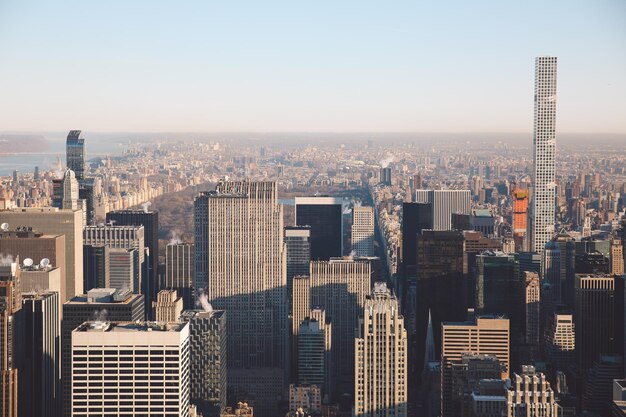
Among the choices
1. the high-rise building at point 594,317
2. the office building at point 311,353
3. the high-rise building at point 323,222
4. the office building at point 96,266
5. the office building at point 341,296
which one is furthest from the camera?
the high-rise building at point 323,222

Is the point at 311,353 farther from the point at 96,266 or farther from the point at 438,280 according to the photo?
the point at 96,266

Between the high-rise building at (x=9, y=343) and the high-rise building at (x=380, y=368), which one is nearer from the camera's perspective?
the high-rise building at (x=9, y=343)

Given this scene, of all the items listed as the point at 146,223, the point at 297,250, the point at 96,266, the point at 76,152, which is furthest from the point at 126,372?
the point at 297,250

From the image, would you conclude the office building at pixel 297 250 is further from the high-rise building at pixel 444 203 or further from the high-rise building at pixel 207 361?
the high-rise building at pixel 207 361

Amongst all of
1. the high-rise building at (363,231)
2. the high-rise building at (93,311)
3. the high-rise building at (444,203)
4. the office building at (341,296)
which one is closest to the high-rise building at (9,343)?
the high-rise building at (93,311)

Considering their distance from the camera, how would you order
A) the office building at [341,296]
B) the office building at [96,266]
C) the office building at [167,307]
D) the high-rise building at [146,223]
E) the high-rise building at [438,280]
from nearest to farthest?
1. the office building at [167,307]
2. the office building at [341,296]
3. the office building at [96,266]
4. the high-rise building at [438,280]
5. the high-rise building at [146,223]
